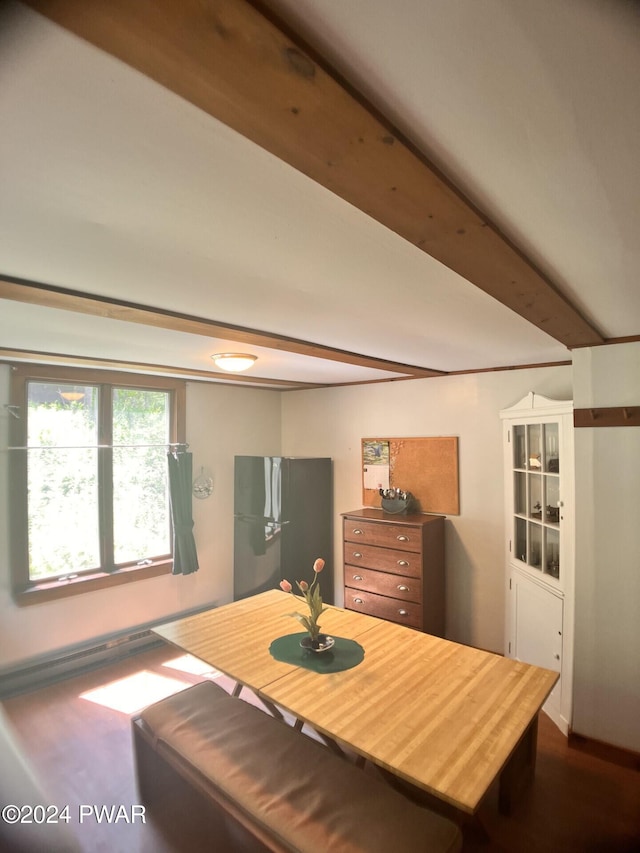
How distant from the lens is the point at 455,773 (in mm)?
1479

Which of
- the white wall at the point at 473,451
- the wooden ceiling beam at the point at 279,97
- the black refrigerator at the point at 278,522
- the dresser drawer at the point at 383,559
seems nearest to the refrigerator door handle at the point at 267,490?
the black refrigerator at the point at 278,522

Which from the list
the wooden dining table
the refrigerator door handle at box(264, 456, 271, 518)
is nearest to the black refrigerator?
the refrigerator door handle at box(264, 456, 271, 518)

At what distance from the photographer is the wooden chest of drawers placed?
3.54m

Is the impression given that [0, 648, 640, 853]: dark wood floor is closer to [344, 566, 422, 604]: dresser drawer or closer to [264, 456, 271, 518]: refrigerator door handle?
[344, 566, 422, 604]: dresser drawer

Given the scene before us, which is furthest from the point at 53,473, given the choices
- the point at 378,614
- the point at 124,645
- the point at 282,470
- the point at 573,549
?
the point at 573,549

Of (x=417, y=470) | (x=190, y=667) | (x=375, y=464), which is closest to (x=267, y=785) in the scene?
(x=190, y=667)

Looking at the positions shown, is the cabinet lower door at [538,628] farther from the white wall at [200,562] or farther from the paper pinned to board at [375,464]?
the white wall at [200,562]

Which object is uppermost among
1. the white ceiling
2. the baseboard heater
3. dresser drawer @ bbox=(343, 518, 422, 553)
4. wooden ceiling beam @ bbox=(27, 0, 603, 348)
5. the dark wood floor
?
the white ceiling

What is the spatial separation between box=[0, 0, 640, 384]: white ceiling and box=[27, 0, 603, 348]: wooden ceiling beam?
0.04 meters

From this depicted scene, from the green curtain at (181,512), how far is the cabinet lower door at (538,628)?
8.46 ft

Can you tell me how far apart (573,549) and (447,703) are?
124 cm

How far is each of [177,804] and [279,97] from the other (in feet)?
9.30

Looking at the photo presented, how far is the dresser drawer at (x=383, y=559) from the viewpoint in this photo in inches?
140

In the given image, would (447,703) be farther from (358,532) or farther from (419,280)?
(358,532)
